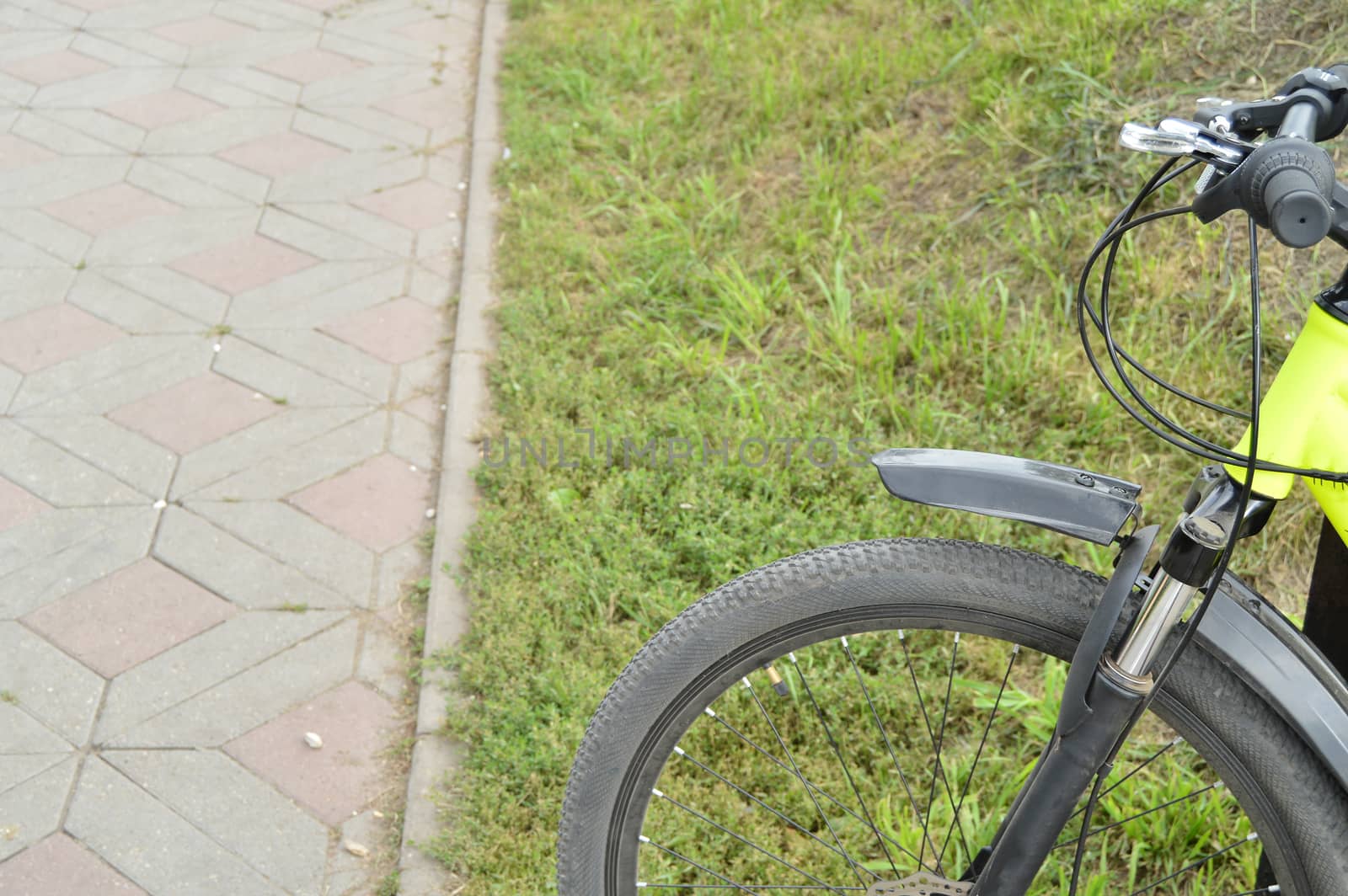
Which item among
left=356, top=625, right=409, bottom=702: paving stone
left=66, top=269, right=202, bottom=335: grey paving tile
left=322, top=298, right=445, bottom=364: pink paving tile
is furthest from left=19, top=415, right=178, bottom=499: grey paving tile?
left=356, top=625, right=409, bottom=702: paving stone

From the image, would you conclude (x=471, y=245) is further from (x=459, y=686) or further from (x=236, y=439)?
(x=459, y=686)

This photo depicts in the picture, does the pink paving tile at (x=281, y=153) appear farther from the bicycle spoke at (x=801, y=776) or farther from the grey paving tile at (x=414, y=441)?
the bicycle spoke at (x=801, y=776)

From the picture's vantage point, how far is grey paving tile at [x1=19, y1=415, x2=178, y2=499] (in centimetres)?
329

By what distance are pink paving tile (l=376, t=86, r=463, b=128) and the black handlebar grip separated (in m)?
4.48

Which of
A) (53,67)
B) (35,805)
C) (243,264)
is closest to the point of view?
(35,805)

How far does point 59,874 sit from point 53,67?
4.49 m

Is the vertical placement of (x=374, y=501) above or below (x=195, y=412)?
above

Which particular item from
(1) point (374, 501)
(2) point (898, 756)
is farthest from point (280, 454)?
(2) point (898, 756)

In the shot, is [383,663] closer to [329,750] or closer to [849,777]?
[329,750]

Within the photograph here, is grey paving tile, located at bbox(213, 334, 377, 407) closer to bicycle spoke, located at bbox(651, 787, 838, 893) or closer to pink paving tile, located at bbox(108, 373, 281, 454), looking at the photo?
pink paving tile, located at bbox(108, 373, 281, 454)

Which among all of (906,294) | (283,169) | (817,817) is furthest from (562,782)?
(283,169)

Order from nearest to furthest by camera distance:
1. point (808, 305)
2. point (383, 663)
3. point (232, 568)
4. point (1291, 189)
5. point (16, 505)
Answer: point (1291, 189), point (383, 663), point (232, 568), point (16, 505), point (808, 305)

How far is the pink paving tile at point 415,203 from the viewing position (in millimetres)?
4547

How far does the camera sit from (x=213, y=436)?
3455 mm
